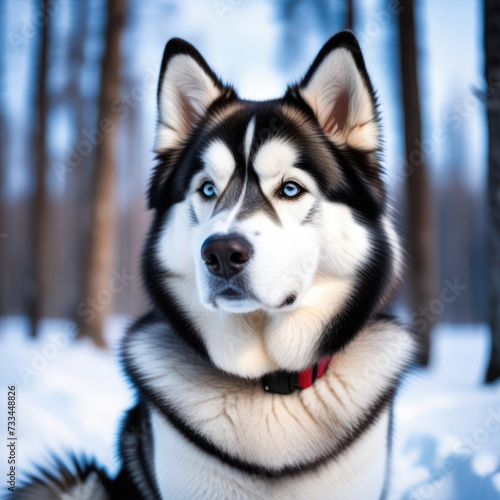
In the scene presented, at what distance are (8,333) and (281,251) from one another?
23.8 ft

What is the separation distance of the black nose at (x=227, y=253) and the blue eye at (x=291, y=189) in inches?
16.1

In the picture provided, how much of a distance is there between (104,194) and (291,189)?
174 inches

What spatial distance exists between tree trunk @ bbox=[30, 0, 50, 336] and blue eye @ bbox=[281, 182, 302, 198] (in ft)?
19.1

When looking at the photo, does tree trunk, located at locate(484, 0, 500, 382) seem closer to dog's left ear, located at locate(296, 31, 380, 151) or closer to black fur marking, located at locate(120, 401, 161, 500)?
dog's left ear, located at locate(296, 31, 380, 151)

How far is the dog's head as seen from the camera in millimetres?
1716

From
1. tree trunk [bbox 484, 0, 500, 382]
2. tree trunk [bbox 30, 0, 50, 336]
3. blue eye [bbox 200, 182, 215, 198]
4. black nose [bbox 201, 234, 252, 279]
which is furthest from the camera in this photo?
tree trunk [bbox 30, 0, 50, 336]

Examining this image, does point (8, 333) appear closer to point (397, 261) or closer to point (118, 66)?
point (118, 66)

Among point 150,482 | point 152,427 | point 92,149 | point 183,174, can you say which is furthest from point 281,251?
point 92,149

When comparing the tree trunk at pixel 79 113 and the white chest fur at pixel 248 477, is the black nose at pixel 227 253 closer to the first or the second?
the white chest fur at pixel 248 477

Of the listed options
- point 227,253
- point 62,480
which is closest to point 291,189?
point 227,253

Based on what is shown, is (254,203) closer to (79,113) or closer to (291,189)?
(291,189)

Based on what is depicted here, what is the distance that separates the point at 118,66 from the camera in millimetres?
5625

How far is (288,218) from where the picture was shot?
1784 mm

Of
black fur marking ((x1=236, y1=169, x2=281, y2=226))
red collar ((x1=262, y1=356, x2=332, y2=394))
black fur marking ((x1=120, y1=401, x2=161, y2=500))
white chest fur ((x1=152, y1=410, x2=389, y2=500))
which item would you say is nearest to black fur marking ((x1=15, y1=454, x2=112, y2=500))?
black fur marking ((x1=120, y1=401, x2=161, y2=500))
